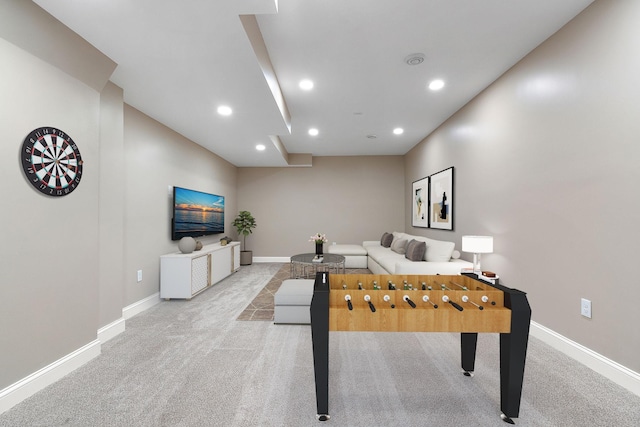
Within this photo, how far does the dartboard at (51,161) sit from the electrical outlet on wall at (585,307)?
13.5 feet

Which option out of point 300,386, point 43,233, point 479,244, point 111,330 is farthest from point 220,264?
point 479,244

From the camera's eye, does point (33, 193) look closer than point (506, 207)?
Yes

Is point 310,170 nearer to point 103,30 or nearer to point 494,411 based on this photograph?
point 103,30

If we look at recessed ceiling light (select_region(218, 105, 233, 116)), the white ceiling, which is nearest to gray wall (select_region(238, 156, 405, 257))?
the white ceiling

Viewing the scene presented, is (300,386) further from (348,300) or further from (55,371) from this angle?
(55,371)

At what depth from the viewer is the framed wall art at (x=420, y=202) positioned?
5047 mm

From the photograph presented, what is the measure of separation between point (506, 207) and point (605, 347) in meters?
1.42

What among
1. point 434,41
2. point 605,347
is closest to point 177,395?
point 605,347

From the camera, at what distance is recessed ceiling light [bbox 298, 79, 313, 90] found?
2.99 m

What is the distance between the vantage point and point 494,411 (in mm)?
1549

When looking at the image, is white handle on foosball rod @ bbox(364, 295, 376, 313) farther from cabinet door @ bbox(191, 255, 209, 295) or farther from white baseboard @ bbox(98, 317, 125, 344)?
cabinet door @ bbox(191, 255, 209, 295)

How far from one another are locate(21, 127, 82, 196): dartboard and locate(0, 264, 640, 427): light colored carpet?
1426 mm

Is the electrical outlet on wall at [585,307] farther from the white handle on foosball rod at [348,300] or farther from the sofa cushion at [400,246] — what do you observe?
the sofa cushion at [400,246]

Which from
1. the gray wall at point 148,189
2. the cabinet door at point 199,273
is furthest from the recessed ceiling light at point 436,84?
the cabinet door at point 199,273
